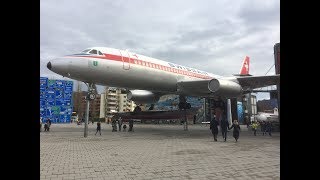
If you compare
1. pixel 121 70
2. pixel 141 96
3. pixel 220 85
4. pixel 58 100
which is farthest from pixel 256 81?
pixel 58 100

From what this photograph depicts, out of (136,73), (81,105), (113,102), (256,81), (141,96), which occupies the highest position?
(136,73)

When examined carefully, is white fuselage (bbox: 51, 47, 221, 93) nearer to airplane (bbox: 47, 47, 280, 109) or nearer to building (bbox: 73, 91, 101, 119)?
airplane (bbox: 47, 47, 280, 109)

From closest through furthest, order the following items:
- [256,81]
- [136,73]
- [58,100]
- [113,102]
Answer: [136,73] < [256,81] < [58,100] < [113,102]

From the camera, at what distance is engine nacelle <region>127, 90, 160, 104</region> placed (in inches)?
1173

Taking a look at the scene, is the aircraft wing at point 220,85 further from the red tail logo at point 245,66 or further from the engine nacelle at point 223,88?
the red tail logo at point 245,66

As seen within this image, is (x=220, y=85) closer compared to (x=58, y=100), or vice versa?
(x=220, y=85)

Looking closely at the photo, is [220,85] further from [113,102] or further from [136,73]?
[113,102]

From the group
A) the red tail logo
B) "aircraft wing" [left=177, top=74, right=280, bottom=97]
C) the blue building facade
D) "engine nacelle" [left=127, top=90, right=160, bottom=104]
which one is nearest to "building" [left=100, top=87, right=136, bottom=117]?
the blue building facade

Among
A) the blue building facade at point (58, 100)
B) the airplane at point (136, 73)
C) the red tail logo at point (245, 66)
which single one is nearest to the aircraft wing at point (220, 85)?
the airplane at point (136, 73)

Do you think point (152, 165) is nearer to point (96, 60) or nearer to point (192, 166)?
point (192, 166)

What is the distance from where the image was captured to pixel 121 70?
19719 millimetres

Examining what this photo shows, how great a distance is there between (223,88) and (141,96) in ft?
34.5
